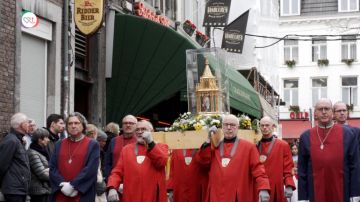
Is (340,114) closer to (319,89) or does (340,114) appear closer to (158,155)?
(158,155)

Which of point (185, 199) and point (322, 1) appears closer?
point (185, 199)

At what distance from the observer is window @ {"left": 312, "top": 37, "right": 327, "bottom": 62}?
45934 millimetres

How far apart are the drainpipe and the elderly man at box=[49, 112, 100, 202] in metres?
4.90

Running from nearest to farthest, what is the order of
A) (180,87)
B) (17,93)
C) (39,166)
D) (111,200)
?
(111,200)
(39,166)
(17,93)
(180,87)

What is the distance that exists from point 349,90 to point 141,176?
37086mm

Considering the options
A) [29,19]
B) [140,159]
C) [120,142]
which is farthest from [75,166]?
[29,19]

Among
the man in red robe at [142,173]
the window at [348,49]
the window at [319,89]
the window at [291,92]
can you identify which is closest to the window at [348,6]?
the window at [348,49]

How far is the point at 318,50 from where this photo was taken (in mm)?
46125

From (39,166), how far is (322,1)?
3822 centimetres

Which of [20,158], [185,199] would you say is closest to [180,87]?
[185,199]

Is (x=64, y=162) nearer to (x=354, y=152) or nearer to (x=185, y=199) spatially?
(x=185, y=199)

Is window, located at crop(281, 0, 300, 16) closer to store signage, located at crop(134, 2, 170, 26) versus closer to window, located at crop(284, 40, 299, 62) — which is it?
window, located at crop(284, 40, 299, 62)

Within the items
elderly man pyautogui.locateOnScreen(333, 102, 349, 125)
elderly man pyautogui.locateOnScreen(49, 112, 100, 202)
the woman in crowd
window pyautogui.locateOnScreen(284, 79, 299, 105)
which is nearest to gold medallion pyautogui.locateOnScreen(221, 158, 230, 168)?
elderly man pyautogui.locateOnScreen(49, 112, 100, 202)

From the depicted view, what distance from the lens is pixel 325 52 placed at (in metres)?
45.9
